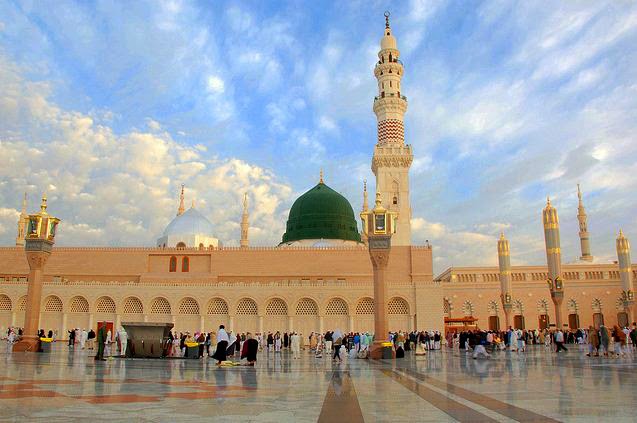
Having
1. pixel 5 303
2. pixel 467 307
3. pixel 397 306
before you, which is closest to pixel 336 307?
pixel 397 306

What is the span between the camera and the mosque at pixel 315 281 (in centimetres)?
3094

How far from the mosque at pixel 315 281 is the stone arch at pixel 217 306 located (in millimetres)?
58

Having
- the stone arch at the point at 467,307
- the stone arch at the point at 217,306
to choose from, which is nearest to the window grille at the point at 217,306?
the stone arch at the point at 217,306

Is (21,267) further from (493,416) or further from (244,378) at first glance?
(493,416)

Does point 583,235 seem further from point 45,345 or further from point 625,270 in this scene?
point 45,345

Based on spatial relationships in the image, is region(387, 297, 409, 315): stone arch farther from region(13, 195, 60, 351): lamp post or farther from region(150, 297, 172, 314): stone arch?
region(13, 195, 60, 351): lamp post

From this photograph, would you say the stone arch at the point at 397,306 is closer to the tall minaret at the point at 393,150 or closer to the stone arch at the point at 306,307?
the stone arch at the point at 306,307

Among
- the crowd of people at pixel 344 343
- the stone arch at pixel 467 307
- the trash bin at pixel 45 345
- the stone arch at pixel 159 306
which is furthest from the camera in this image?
the stone arch at pixel 467 307

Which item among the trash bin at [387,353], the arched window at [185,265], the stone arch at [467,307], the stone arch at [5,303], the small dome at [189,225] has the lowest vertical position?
the trash bin at [387,353]

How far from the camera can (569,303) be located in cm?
3866

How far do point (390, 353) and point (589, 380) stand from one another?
8.72 meters

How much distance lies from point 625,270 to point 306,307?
73.0 feet

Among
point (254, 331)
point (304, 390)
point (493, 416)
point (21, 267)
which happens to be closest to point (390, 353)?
point (304, 390)

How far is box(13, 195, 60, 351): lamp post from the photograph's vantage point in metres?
18.3
